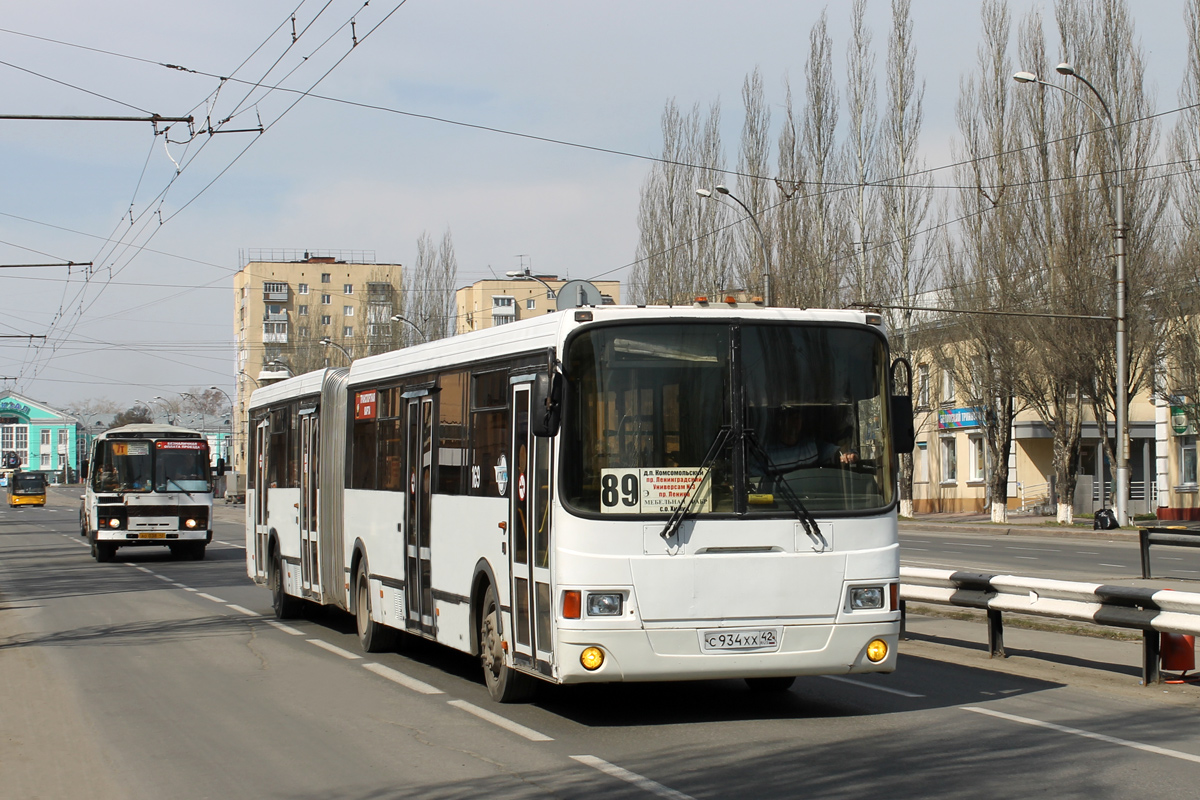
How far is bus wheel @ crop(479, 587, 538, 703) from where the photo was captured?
9664mm

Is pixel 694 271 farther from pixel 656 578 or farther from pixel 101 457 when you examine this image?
pixel 656 578

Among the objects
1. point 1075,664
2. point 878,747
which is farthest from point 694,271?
point 878,747

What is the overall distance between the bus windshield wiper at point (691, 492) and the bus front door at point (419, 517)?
336 centimetres

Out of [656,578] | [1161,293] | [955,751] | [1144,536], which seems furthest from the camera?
[1161,293]

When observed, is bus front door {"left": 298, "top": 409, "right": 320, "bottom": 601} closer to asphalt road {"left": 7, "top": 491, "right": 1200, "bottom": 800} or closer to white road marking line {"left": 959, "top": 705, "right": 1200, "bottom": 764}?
asphalt road {"left": 7, "top": 491, "right": 1200, "bottom": 800}

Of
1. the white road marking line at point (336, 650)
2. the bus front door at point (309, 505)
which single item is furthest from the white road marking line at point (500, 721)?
the bus front door at point (309, 505)

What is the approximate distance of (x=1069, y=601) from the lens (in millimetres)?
11023

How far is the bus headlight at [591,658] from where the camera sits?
8398 mm

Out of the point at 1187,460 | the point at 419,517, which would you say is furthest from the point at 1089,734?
the point at 1187,460

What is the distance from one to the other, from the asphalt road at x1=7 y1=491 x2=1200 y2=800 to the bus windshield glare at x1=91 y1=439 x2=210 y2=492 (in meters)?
16.1

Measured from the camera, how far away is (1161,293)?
3756cm

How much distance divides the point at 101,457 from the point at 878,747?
2492 cm

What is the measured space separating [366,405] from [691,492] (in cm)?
563

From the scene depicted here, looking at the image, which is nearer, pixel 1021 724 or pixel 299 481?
pixel 1021 724
